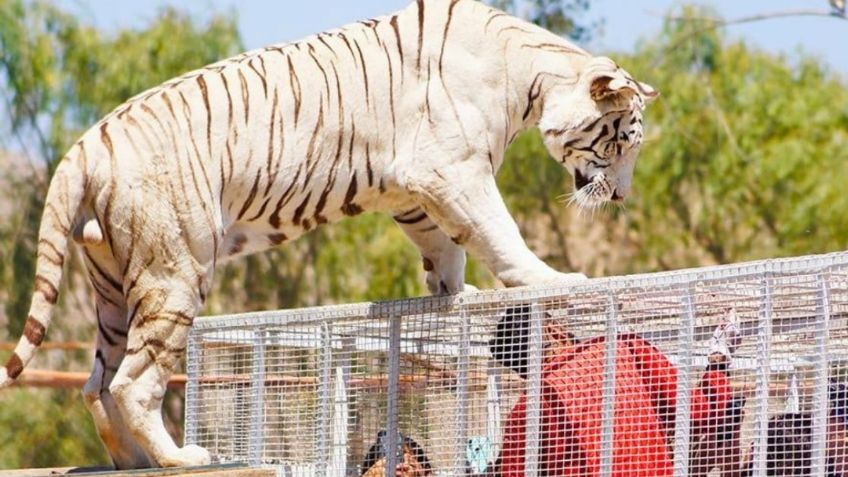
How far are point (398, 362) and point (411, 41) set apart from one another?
82 centimetres

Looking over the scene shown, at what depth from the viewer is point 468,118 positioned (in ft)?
12.4

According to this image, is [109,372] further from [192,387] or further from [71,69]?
[71,69]

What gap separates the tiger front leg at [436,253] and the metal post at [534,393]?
0.95 metres

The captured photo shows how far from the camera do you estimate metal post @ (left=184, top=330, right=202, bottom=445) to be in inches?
160

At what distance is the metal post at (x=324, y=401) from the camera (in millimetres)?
3604

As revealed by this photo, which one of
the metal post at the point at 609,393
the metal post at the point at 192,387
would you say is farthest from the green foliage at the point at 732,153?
the metal post at the point at 609,393

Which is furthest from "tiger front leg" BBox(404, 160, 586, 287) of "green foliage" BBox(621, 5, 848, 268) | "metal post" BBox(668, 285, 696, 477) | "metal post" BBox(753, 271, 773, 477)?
"green foliage" BBox(621, 5, 848, 268)

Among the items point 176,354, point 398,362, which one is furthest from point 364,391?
point 176,354

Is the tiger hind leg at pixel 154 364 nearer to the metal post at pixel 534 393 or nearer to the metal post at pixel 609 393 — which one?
the metal post at pixel 534 393

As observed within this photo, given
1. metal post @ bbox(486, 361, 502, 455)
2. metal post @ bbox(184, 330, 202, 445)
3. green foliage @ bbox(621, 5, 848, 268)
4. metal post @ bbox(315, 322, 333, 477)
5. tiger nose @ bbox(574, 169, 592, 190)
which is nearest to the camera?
metal post @ bbox(486, 361, 502, 455)

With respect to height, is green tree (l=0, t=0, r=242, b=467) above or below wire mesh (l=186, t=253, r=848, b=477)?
above

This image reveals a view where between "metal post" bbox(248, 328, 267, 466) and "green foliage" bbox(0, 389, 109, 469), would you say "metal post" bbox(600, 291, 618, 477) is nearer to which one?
"metal post" bbox(248, 328, 267, 466)

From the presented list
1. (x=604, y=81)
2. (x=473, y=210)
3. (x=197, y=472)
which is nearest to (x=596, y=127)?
(x=604, y=81)

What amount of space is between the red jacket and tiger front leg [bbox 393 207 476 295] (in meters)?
1.00
